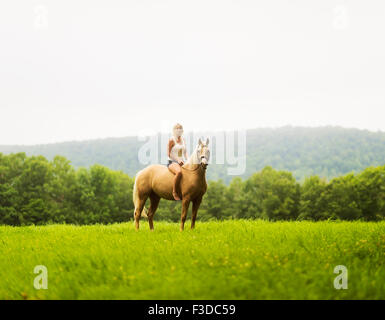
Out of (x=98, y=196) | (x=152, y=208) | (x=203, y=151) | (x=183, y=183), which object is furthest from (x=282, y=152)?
(x=203, y=151)

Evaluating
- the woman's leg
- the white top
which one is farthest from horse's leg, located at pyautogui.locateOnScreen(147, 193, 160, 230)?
the white top

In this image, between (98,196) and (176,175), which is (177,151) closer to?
(176,175)

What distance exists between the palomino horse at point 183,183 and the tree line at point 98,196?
24098 millimetres

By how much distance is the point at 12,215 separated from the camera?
33438 millimetres

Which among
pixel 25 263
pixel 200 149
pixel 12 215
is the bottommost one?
pixel 12 215

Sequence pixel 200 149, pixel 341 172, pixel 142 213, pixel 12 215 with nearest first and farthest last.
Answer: pixel 200 149 → pixel 142 213 → pixel 12 215 → pixel 341 172

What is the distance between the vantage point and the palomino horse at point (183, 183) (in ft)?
33.3

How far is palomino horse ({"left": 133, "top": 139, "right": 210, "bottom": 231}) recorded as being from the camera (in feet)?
33.3

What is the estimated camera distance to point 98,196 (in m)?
39.8

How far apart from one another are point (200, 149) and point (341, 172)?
129 metres

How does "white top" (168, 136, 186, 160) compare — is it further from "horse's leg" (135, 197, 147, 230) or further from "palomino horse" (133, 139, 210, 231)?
"horse's leg" (135, 197, 147, 230)

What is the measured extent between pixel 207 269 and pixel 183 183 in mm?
5064
